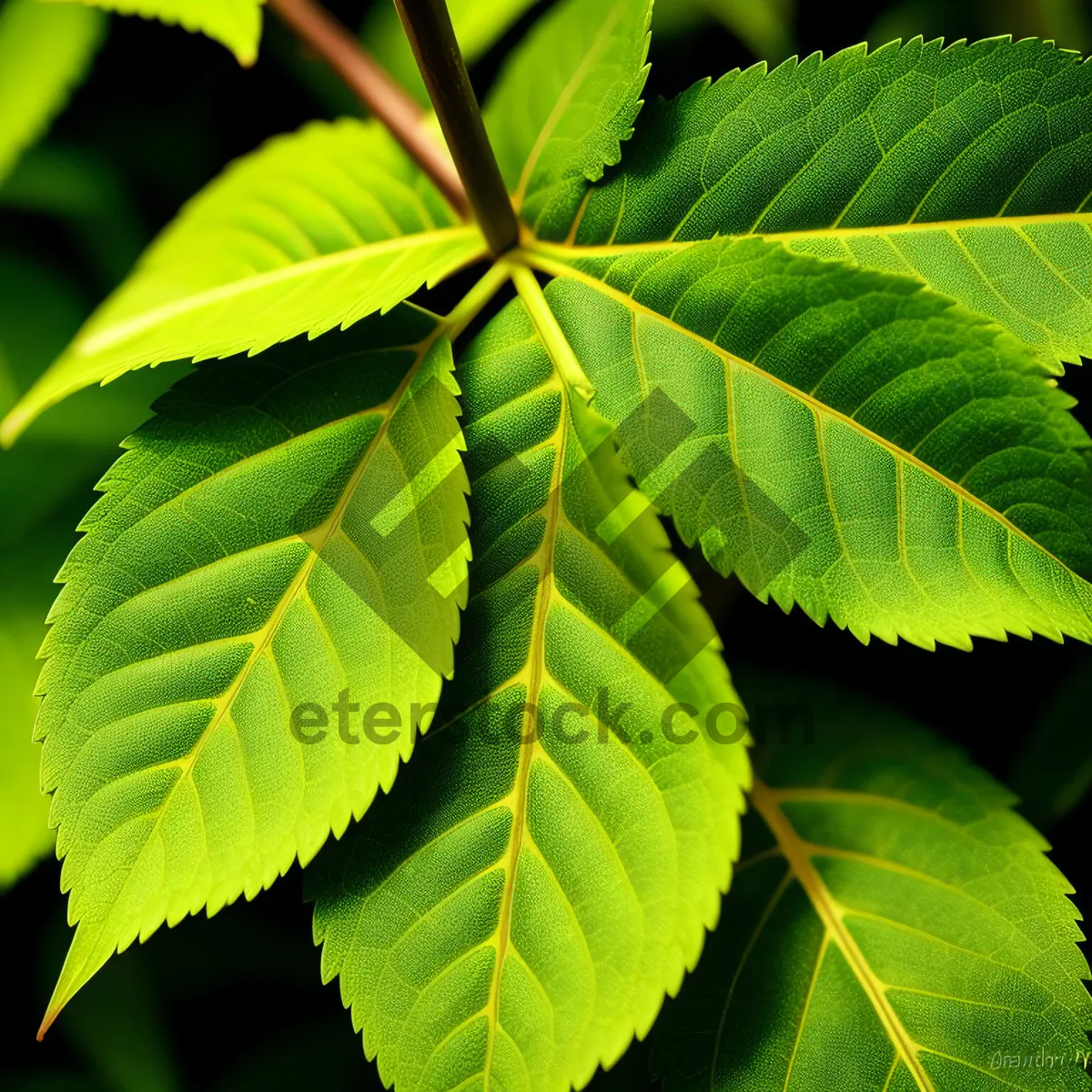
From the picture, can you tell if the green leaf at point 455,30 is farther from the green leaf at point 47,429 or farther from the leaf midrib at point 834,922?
the leaf midrib at point 834,922

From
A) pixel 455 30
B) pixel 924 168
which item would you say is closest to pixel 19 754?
pixel 455 30

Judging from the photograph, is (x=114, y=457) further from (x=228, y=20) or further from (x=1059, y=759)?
(x=1059, y=759)

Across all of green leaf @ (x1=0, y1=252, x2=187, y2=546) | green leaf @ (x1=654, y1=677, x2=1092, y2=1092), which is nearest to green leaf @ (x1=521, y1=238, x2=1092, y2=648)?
green leaf @ (x1=654, y1=677, x2=1092, y2=1092)

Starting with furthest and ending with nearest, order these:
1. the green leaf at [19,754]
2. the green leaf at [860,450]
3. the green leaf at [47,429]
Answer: the green leaf at [47,429] < the green leaf at [19,754] < the green leaf at [860,450]

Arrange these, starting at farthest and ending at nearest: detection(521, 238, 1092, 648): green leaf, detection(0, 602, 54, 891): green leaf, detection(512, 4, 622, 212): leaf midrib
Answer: detection(0, 602, 54, 891): green leaf, detection(512, 4, 622, 212): leaf midrib, detection(521, 238, 1092, 648): green leaf

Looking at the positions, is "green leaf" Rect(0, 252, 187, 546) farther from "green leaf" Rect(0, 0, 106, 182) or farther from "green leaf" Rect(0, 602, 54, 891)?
"green leaf" Rect(0, 0, 106, 182)

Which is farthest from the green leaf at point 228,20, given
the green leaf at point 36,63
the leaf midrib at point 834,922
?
the leaf midrib at point 834,922
